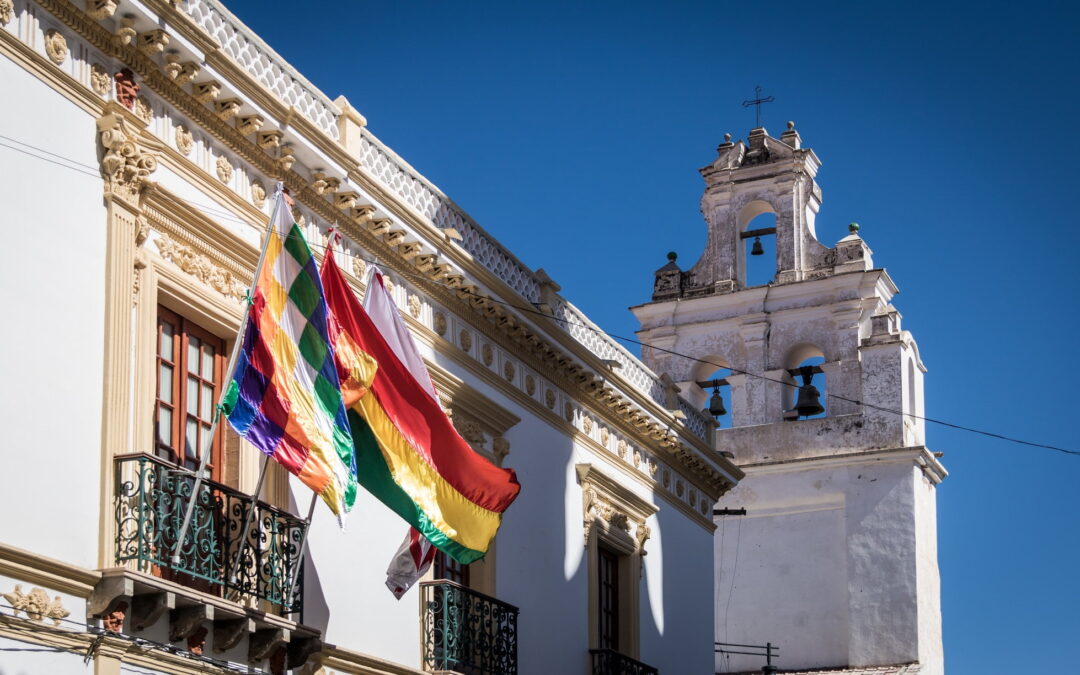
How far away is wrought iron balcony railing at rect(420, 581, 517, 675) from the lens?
572 inches

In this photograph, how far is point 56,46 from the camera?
428 inches

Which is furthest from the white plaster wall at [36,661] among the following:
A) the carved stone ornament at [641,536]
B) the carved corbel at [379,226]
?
the carved stone ornament at [641,536]

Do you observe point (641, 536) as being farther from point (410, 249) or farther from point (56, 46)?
point (56, 46)

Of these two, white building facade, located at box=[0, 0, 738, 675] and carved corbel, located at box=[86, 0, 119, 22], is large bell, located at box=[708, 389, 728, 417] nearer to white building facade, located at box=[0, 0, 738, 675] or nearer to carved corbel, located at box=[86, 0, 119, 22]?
white building facade, located at box=[0, 0, 738, 675]

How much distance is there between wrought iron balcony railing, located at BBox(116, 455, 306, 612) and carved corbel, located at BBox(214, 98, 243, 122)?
8.69 feet

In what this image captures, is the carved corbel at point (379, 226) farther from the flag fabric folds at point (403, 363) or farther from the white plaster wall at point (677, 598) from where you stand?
the white plaster wall at point (677, 598)

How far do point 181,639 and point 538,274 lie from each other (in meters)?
7.51

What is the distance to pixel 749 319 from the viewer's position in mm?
28266

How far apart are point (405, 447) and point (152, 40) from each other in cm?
327

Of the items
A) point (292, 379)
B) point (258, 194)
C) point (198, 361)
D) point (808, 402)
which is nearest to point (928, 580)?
point (808, 402)

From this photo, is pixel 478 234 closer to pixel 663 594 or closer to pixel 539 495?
pixel 539 495

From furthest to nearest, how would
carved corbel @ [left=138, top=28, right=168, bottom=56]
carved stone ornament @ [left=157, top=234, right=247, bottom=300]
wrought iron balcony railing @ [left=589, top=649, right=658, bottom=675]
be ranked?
wrought iron balcony railing @ [left=589, top=649, right=658, bottom=675] → carved stone ornament @ [left=157, top=234, right=247, bottom=300] → carved corbel @ [left=138, top=28, right=168, bottom=56]

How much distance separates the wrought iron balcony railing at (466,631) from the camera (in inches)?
572

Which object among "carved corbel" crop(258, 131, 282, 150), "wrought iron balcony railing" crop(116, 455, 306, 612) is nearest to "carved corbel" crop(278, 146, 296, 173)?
"carved corbel" crop(258, 131, 282, 150)
